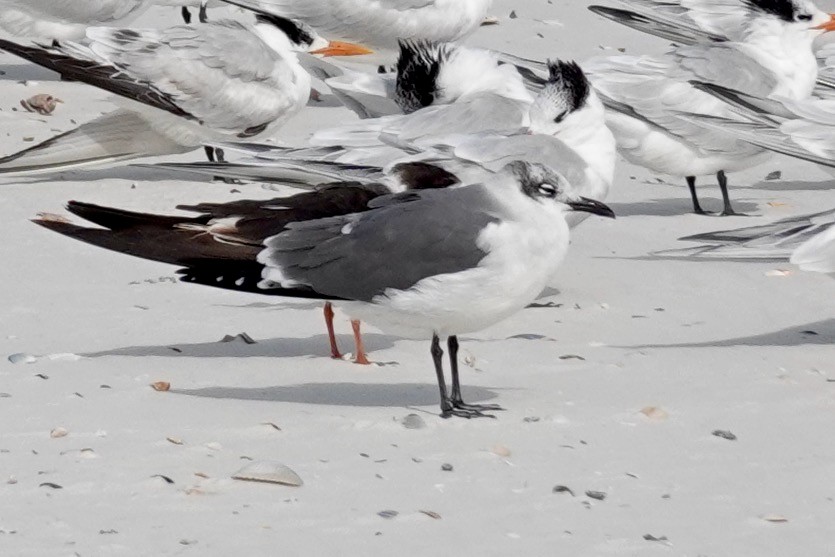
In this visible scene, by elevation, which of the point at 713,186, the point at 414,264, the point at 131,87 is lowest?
the point at 713,186

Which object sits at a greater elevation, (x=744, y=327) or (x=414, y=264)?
(x=414, y=264)

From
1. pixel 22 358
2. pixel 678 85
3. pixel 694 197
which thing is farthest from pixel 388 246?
pixel 678 85

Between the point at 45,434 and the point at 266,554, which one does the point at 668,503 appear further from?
the point at 45,434

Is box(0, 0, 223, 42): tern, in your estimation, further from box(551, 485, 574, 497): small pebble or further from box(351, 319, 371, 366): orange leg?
box(551, 485, 574, 497): small pebble

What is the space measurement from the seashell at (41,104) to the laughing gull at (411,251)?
3.53 metres

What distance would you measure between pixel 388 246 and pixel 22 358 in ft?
3.29

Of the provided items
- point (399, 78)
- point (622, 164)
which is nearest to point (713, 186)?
point (622, 164)

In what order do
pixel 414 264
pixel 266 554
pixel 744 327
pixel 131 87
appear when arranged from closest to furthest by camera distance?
pixel 266 554
pixel 414 264
pixel 744 327
pixel 131 87

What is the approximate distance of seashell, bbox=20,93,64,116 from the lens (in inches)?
309

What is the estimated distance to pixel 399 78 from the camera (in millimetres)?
6516

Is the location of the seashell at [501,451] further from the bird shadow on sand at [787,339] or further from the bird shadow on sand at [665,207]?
the bird shadow on sand at [665,207]

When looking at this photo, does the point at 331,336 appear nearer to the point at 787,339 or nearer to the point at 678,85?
the point at 787,339

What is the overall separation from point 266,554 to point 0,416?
1.09 m

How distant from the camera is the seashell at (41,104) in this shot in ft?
25.7
